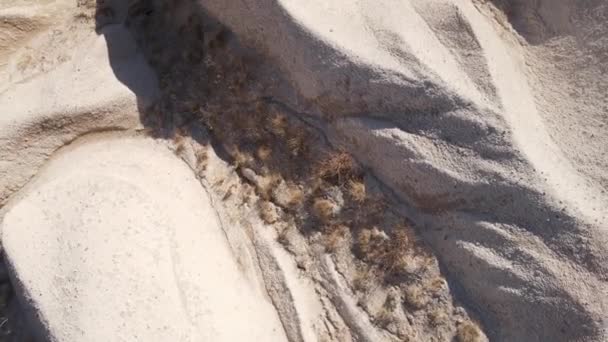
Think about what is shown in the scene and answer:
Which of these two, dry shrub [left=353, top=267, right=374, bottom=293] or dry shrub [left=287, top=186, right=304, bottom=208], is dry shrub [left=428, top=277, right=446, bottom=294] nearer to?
dry shrub [left=353, top=267, right=374, bottom=293]

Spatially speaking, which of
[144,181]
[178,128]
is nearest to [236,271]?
[144,181]

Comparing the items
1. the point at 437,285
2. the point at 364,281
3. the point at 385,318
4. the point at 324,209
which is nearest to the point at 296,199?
the point at 324,209

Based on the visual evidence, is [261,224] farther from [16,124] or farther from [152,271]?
[16,124]

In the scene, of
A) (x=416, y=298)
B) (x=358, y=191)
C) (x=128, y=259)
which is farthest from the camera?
(x=358, y=191)

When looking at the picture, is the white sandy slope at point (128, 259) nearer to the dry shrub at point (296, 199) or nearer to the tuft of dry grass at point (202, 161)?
the tuft of dry grass at point (202, 161)

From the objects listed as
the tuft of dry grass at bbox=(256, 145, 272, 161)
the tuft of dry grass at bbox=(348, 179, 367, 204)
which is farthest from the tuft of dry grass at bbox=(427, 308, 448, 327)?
the tuft of dry grass at bbox=(256, 145, 272, 161)

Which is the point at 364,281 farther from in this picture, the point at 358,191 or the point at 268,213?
the point at 268,213
